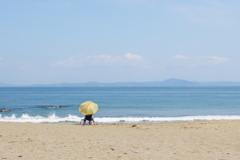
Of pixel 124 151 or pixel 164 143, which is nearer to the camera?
pixel 124 151

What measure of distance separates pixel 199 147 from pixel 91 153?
4.19m

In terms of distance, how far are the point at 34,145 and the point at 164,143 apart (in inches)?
204

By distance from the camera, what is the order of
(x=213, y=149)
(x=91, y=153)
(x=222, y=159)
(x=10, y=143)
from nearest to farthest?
(x=222, y=159), (x=91, y=153), (x=213, y=149), (x=10, y=143)

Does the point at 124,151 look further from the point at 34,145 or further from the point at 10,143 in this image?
the point at 10,143

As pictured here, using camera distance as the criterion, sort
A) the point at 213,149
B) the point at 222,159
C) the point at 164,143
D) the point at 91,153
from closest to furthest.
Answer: the point at 222,159, the point at 91,153, the point at 213,149, the point at 164,143

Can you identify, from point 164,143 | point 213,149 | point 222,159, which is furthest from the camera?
point 164,143

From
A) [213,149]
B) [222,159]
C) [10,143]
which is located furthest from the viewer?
[10,143]

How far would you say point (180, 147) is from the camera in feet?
35.0

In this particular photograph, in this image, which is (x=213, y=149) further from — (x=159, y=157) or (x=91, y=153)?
(x=91, y=153)

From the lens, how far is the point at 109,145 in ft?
35.5

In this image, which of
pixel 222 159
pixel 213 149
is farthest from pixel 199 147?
pixel 222 159

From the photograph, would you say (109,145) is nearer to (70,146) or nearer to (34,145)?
(70,146)

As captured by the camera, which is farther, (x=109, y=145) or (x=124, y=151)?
(x=109, y=145)

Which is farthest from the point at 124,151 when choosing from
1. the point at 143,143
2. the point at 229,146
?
the point at 229,146
